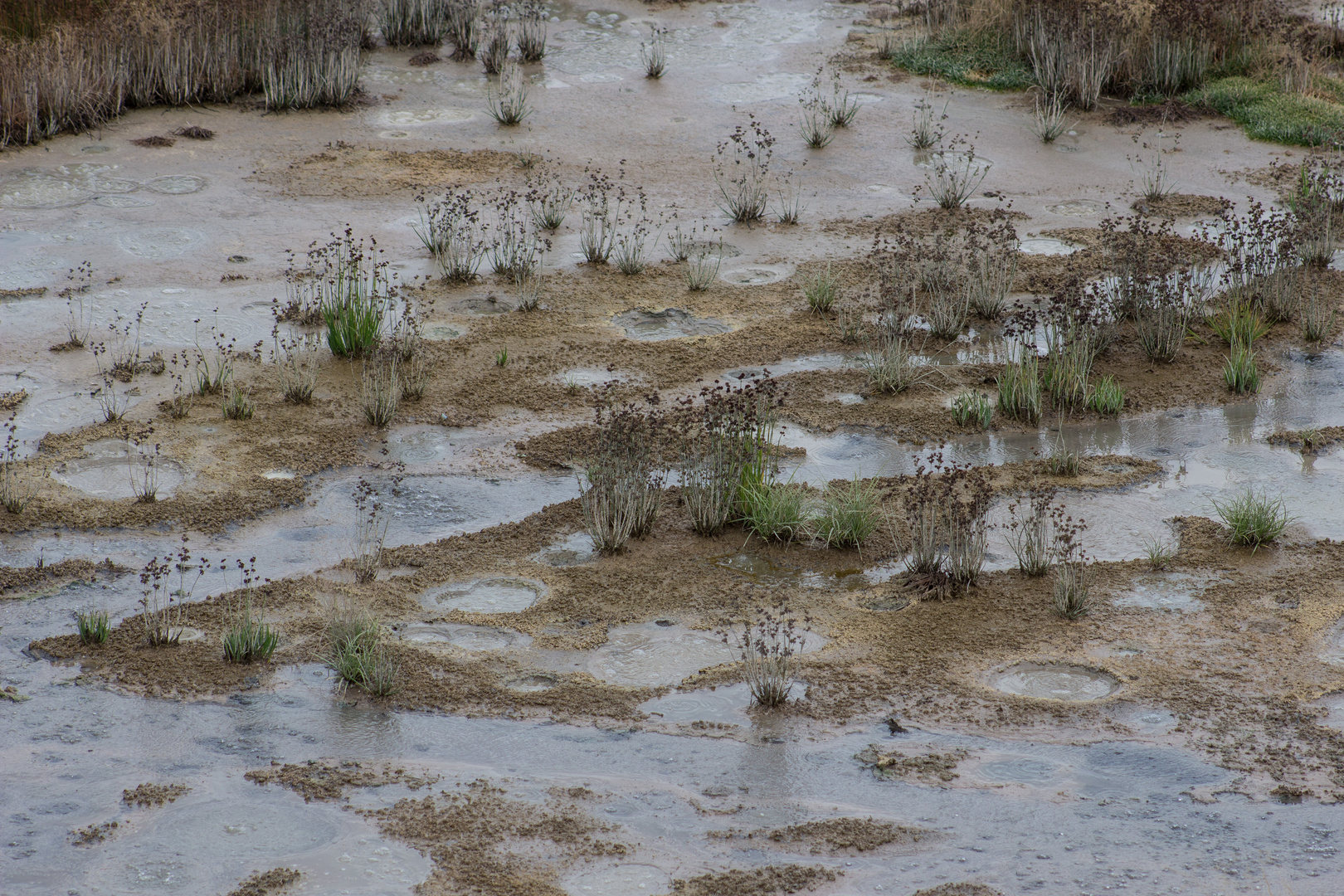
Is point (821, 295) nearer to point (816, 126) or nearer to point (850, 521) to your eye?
point (850, 521)

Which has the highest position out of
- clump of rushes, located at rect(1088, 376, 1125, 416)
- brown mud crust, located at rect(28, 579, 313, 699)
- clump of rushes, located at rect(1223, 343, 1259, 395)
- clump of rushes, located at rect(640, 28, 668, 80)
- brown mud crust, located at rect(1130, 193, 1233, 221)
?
clump of rushes, located at rect(640, 28, 668, 80)

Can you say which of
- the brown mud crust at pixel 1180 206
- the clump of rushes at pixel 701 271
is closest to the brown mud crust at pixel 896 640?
the clump of rushes at pixel 701 271

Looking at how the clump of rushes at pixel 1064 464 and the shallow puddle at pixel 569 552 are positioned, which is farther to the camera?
the clump of rushes at pixel 1064 464

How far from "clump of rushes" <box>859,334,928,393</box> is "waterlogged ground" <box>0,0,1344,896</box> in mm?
165

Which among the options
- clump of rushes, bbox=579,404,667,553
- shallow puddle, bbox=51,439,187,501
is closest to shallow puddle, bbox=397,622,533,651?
clump of rushes, bbox=579,404,667,553

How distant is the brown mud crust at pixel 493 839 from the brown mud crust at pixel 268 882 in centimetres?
38

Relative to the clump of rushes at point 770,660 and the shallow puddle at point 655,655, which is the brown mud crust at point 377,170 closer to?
the shallow puddle at point 655,655

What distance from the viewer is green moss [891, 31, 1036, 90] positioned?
54.9ft

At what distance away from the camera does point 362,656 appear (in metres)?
5.58

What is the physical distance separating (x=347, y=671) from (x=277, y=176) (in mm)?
8906

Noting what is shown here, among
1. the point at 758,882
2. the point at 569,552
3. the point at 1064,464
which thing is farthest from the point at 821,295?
the point at 758,882

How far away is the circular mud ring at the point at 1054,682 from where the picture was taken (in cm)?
563

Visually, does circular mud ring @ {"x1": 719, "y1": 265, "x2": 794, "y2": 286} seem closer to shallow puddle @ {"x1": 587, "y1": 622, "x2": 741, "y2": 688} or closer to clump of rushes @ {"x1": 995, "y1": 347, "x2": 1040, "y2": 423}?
clump of rushes @ {"x1": 995, "y1": 347, "x2": 1040, "y2": 423}

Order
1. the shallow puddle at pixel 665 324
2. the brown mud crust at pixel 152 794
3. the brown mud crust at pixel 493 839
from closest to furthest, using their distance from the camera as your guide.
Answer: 1. the brown mud crust at pixel 493 839
2. the brown mud crust at pixel 152 794
3. the shallow puddle at pixel 665 324
